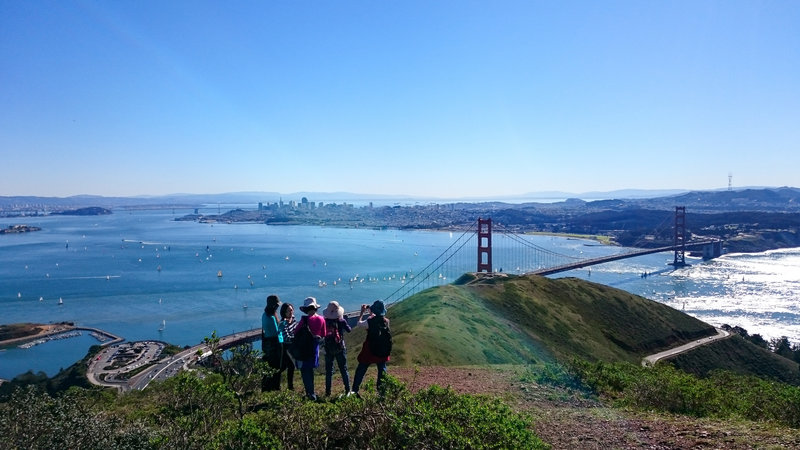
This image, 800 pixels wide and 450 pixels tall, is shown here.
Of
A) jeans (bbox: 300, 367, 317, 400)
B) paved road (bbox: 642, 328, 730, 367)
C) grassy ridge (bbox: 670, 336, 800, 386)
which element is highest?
jeans (bbox: 300, 367, 317, 400)

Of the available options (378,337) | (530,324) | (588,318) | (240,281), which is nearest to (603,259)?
(588,318)

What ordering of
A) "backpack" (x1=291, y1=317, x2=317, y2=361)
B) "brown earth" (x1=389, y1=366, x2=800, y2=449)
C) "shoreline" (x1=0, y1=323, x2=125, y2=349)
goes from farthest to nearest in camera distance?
"shoreline" (x1=0, y1=323, x2=125, y2=349), "backpack" (x1=291, y1=317, x2=317, y2=361), "brown earth" (x1=389, y1=366, x2=800, y2=449)

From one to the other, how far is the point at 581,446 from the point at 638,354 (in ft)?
49.4

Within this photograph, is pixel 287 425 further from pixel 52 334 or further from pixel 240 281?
pixel 240 281

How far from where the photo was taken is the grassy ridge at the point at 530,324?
10.2 meters

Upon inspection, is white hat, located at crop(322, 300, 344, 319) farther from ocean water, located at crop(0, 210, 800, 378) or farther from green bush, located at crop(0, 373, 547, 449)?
ocean water, located at crop(0, 210, 800, 378)

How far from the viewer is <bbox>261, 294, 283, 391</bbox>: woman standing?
3.74 meters

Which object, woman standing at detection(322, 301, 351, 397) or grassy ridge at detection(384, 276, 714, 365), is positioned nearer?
woman standing at detection(322, 301, 351, 397)

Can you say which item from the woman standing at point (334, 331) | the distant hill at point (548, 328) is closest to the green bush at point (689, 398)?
the woman standing at point (334, 331)

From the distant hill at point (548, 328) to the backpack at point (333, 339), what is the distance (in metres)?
5.12

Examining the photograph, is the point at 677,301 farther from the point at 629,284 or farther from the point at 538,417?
the point at 538,417

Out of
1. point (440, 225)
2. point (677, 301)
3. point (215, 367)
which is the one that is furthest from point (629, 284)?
point (440, 225)

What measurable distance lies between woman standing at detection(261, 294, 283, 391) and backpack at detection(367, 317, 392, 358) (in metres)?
0.74

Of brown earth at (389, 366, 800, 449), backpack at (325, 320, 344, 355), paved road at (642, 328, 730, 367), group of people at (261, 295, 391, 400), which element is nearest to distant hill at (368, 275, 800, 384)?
paved road at (642, 328, 730, 367)
